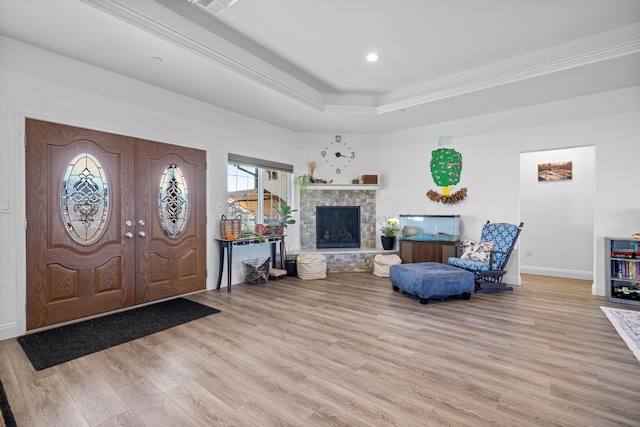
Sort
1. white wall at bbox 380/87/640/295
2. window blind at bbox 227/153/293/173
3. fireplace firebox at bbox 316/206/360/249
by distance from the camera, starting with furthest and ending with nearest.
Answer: fireplace firebox at bbox 316/206/360/249 < window blind at bbox 227/153/293/173 < white wall at bbox 380/87/640/295

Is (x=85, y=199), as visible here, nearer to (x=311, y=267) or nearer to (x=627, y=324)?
(x=311, y=267)

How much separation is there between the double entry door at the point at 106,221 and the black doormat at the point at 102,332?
8.2 inches

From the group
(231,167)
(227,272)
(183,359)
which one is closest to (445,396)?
(183,359)

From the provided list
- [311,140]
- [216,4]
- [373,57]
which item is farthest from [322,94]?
[216,4]

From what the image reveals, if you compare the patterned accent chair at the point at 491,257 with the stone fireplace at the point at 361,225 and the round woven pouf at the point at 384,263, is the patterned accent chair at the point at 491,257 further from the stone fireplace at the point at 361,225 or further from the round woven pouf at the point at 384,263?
the stone fireplace at the point at 361,225

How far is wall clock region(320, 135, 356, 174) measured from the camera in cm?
599

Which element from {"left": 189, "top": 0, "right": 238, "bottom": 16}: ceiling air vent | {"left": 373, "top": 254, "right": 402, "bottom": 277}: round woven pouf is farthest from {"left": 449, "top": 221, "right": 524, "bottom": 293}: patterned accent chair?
{"left": 189, "top": 0, "right": 238, "bottom": 16}: ceiling air vent

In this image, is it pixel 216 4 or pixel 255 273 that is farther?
pixel 255 273

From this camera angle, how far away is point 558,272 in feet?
17.1

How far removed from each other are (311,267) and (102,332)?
2.96 m

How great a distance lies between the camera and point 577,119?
424cm

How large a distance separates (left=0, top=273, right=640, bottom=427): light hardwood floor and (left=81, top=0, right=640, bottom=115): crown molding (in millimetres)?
2758

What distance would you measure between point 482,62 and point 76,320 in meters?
5.56

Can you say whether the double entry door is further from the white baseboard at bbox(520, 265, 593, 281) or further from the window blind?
the white baseboard at bbox(520, 265, 593, 281)
